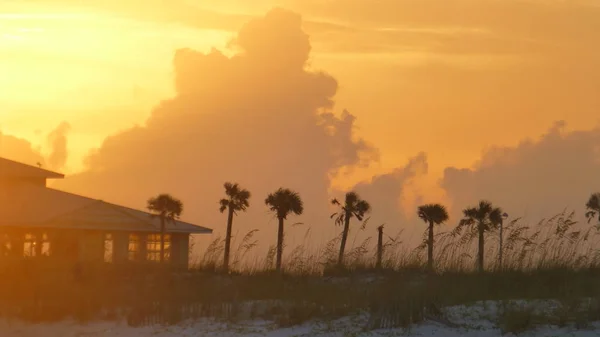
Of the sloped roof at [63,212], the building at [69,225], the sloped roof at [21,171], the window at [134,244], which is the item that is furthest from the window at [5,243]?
the window at [134,244]

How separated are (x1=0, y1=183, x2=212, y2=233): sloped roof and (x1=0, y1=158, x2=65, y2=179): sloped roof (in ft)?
1.64

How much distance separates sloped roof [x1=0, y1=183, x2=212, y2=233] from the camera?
136 ft

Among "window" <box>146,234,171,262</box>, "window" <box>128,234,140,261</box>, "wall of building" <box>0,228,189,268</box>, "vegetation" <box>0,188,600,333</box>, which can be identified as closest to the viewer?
"vegetation" <box>0,188,600,333</box>

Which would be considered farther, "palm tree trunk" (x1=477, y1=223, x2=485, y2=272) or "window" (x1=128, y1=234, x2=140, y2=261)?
"window" (x1=128, y1=234, x2=140, y2=261)

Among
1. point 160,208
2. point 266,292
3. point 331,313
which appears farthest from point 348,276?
point 160,208

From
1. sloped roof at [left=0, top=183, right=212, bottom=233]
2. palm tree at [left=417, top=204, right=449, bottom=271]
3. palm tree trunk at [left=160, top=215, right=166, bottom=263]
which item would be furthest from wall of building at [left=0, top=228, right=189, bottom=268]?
palm tree at [left=417, top=204, right=449, bottom=271]

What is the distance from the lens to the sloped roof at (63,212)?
136ft

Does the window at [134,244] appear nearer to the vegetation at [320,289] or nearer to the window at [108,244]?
the window at [108,244]

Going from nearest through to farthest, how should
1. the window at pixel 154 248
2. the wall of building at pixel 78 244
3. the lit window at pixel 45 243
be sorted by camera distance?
the wall of building at pixel 78 244, the lit window at pixel 45 243, the window at pixel 154 248

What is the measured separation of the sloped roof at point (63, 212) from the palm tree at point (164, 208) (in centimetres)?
47

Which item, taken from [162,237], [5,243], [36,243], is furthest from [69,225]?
[162,237]

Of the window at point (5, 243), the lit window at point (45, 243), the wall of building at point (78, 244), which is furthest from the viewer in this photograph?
the lit window at point (45, 243)

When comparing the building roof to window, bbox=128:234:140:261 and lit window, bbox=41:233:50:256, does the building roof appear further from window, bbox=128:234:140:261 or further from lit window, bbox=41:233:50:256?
lit window, bbox=41:233:50:256

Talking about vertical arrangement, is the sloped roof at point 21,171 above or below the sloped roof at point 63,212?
above
